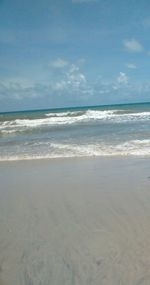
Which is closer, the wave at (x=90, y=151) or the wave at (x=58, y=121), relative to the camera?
the wave at (x=90, y=151)

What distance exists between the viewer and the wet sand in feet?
9.20

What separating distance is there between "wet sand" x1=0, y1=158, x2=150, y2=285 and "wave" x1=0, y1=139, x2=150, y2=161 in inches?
76.6

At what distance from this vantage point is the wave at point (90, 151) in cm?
876

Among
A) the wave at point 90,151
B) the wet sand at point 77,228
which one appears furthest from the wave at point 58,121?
the wet sand at point 77,228

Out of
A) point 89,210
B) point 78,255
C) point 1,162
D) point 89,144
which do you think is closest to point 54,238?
point 78,255

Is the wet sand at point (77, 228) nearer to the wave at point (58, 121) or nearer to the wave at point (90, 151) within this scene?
the wave at point (90, 151)

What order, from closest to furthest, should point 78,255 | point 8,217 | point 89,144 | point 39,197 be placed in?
point 78,255, point 8,217, point 39,197, point 89,144

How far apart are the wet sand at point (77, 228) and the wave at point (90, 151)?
6.39 ft

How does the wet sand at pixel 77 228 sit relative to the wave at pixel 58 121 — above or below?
above

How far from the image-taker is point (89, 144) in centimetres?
1071

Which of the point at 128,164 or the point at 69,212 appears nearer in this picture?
the point at 69,212

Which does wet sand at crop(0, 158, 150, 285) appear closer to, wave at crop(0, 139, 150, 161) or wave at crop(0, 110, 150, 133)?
wave at crop(0, 139, 150, 161)

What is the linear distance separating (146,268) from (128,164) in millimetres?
4560

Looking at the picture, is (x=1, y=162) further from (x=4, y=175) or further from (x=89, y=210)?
(x=89, y=210)
